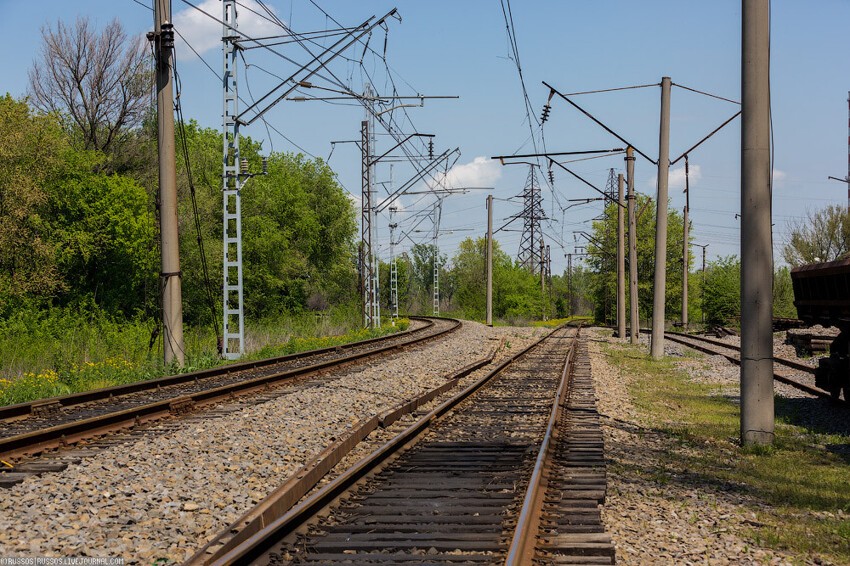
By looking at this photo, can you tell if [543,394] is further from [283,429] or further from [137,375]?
[137,375]

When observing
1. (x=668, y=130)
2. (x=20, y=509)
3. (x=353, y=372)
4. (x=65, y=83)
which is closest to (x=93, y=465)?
(x=20, y=509)

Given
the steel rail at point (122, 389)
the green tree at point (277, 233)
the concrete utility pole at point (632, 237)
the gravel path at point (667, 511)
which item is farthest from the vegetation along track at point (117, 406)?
the green tree at point (277, 233)

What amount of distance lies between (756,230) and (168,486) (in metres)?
7.51

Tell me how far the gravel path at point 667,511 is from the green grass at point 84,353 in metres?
9.86

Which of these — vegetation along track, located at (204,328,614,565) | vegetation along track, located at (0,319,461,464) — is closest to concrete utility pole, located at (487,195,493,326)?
vegetation along track, located at (0,319,461,464)

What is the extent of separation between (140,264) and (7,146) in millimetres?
8746

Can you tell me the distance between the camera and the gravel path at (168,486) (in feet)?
19.2

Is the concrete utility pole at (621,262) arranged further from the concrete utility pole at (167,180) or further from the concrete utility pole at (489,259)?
the concrete utility pole at (167,180)

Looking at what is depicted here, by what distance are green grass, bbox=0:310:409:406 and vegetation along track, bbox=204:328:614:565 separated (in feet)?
25.4

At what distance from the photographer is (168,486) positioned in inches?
294

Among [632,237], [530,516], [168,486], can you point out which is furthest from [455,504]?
[632,237]

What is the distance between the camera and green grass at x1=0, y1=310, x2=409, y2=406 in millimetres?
15852

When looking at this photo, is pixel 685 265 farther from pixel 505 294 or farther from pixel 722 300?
pixel 505 294

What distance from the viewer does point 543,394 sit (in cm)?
1538
